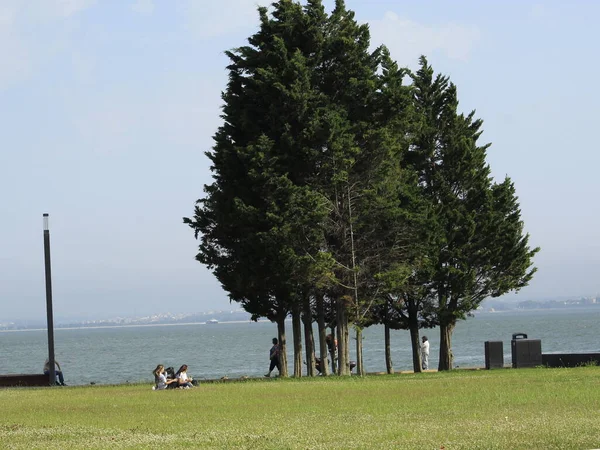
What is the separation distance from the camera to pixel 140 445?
1462cm

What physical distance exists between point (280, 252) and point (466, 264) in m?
9.52

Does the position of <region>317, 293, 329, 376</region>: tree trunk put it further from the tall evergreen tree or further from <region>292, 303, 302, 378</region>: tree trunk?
the tall evergreen tree

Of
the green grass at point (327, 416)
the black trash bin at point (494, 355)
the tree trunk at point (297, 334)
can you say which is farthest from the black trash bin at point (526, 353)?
the tree trunk at point (297, 334)

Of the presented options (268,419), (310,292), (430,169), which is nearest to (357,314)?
(310,292)

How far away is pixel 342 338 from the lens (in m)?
35.6

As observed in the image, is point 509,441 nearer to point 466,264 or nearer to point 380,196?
point 380,196

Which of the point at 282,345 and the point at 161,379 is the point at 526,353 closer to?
the point at 282,345

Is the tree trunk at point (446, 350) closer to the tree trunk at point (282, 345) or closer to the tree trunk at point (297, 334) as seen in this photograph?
the tree trunk at point (297, 334)

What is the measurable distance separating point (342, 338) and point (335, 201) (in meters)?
5.04

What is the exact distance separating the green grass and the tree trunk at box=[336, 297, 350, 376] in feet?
19.7

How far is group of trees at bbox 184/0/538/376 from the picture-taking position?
33688 mm

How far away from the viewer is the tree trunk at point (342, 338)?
115 feet

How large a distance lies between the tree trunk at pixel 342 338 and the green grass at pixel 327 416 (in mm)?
6020

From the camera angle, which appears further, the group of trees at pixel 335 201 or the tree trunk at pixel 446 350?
the tree trunk at pixel 446 350
